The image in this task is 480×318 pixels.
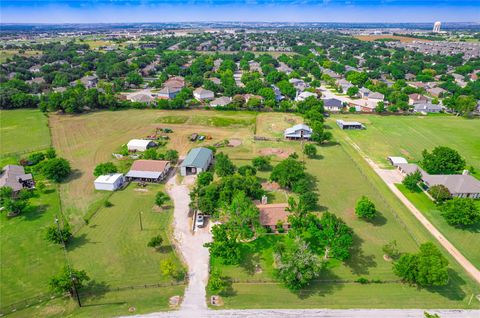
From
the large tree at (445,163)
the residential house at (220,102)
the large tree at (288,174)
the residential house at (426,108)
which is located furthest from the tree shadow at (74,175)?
the residential house at (426,108)

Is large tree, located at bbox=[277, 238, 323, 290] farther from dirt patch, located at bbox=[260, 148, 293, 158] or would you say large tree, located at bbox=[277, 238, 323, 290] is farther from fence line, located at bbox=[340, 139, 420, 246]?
dirt patch, located at bbox=[260, 148, 293, 158]

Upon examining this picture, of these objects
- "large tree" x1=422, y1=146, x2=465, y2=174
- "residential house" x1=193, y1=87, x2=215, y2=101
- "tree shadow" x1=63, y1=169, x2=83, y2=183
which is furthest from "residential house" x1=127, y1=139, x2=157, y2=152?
"large tree" x1=422, y1=146, x2=465, y2=174

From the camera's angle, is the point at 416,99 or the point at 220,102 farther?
the point at 416,99

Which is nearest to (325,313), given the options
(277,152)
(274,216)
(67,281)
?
(274,216)

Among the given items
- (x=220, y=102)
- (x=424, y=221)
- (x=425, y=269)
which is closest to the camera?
(x=425, y=269)

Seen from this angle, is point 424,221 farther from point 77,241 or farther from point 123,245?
point 77,241

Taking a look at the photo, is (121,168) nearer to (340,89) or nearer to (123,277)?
(123,277)
